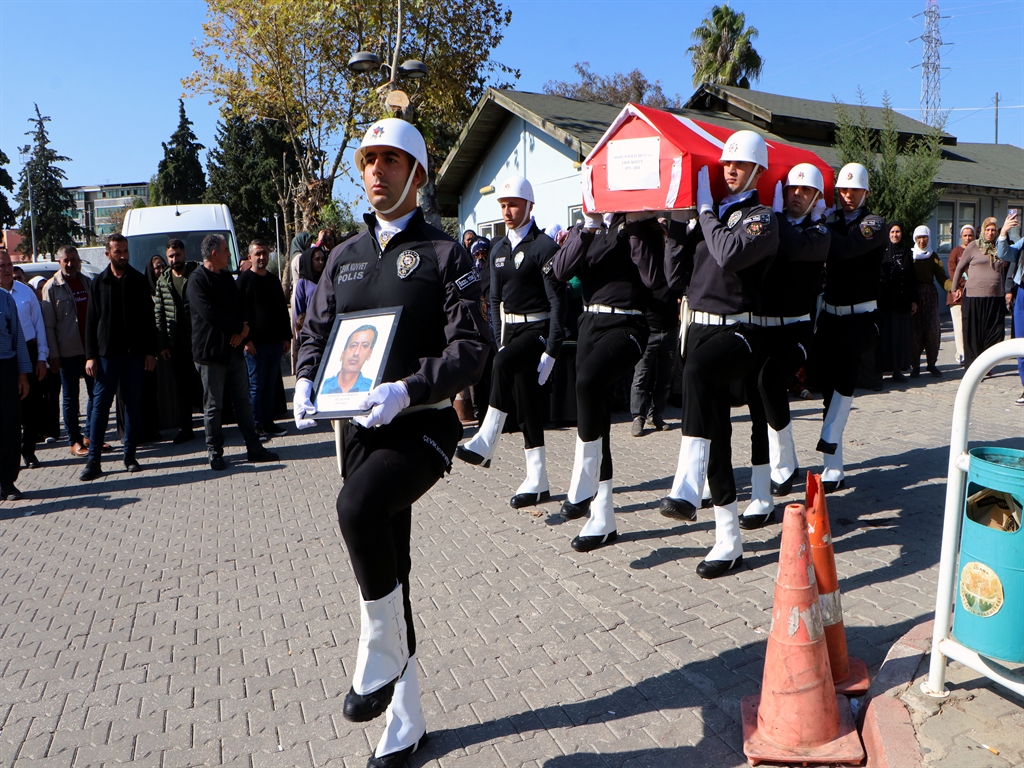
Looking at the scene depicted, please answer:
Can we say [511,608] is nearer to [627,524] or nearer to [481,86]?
[627,524]

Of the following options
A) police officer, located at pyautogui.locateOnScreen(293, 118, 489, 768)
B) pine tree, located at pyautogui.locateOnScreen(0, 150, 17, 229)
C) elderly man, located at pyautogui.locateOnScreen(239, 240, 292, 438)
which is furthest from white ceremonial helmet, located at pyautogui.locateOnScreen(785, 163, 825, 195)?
pine tree, located at pyautogui.locateOnScreen(0, 150, 17, 229)

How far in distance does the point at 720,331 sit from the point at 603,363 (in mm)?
845

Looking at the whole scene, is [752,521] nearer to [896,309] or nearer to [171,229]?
[896,309]

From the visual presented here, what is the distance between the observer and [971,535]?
2984 millimetres

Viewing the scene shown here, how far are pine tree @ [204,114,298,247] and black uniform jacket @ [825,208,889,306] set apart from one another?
5151 cm

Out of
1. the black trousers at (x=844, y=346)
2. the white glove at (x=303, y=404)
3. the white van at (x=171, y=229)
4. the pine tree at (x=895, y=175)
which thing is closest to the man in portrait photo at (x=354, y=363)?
the white glove at (x=303, y=404)

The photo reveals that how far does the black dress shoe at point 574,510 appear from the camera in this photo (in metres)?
5.92

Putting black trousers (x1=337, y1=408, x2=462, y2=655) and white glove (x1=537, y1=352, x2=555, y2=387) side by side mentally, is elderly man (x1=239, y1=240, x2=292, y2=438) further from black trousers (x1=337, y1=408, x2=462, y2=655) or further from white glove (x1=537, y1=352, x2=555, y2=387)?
black trousers (x1=337, y1=408, x2=462, y2=655)

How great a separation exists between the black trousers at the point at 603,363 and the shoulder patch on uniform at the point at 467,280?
91.1 inches

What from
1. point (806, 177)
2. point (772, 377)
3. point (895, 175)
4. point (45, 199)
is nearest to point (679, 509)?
point (772, 377)

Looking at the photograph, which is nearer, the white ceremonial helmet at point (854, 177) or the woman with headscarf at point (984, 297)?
the white ceremonial helmet at point (854, 177)

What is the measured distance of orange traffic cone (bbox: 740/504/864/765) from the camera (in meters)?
3.09

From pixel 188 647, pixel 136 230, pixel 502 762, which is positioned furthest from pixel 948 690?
pixel 136 230

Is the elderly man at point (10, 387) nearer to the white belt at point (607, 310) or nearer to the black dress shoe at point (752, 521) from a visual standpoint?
the white belt at point (607, 310)
